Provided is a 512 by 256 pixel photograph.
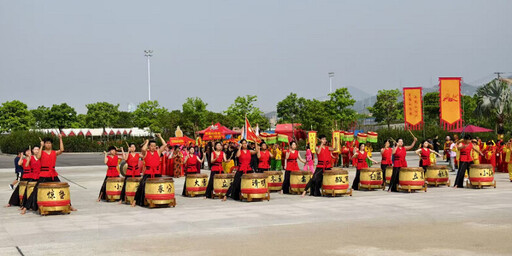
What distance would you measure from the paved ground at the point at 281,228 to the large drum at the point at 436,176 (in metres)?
3.01

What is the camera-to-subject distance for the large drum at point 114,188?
1766 cm

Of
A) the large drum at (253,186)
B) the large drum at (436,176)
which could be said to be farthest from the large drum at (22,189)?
the large drum at (436,176)

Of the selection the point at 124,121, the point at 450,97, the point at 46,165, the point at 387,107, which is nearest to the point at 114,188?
the point at 46,165

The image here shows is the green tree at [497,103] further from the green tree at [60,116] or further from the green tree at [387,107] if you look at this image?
the green tree at [60,116]

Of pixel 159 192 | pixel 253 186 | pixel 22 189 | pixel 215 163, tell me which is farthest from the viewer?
pixel 215 163

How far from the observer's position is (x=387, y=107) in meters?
97.8

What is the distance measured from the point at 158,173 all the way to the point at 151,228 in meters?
4.74

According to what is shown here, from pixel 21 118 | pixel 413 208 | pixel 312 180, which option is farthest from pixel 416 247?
pixel 21 118

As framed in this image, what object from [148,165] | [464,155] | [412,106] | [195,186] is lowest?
[195,186]

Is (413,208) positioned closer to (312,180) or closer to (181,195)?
(312,180)

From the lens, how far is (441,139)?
59.7 meters

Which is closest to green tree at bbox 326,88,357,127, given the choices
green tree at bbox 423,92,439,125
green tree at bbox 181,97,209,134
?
green tree at bbox 181,97,209,134

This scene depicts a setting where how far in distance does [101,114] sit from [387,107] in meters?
53.1

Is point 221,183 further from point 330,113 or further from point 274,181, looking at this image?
point 330,113
